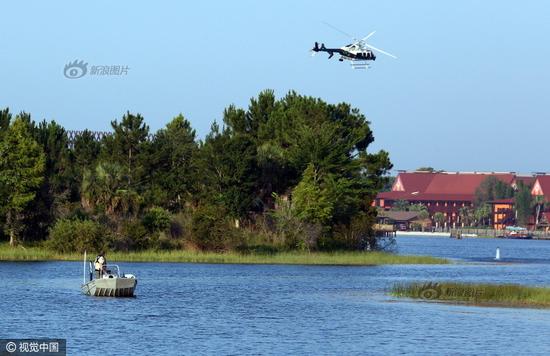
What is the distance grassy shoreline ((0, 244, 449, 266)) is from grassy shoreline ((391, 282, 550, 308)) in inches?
1311

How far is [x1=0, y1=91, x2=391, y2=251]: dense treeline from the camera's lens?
104 meters

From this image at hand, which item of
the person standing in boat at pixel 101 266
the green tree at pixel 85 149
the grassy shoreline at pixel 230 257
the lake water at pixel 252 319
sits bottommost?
the lake water at pixel 252 319

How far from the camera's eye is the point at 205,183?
392 ft

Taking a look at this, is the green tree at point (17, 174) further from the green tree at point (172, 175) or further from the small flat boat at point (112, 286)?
the small flat boat at point (112, 286)

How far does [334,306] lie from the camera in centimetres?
6825

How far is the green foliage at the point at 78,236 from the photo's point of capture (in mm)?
98250

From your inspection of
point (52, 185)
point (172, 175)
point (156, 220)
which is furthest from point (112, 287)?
point (172, 175)

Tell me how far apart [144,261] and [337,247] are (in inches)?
853

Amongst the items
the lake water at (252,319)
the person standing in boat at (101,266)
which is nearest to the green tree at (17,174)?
the lake water at (252,319)

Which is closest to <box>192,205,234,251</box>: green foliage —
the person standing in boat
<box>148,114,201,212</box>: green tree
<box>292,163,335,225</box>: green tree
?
<box>292,163,335,225</box>: green tree

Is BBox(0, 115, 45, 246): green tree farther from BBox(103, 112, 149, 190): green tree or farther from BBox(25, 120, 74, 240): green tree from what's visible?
BBox(103, 112, 149, 190): green tree

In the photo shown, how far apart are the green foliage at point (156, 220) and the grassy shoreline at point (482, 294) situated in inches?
1404

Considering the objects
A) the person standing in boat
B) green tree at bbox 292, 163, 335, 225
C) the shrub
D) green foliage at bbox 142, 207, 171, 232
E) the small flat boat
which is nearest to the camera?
the small flat boat

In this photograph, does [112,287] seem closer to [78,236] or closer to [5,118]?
[78,236]
